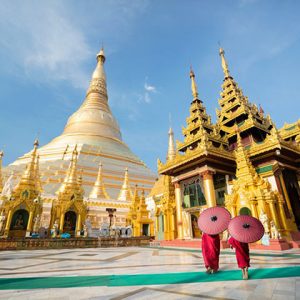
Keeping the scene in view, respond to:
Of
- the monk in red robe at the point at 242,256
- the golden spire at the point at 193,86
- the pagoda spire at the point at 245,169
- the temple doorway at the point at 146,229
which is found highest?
the golden spire at the point at 193,86

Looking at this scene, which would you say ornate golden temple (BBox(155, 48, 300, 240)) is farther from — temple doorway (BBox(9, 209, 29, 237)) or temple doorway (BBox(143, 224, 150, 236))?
temple doorway (BBox(9, 209, 29, 237))

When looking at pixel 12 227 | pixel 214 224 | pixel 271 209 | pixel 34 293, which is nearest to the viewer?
pixel 34 293

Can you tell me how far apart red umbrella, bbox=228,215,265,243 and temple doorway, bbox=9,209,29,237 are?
1763 cm

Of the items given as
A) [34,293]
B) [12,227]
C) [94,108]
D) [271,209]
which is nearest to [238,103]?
[271,209]

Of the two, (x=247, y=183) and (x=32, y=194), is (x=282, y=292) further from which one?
(x=32, y=194)

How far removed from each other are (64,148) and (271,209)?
32.6m

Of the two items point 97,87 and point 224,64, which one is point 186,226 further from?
point 97,87

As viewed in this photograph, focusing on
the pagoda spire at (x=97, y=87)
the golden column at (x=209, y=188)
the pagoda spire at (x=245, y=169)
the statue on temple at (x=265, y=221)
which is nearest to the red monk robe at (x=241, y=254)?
the statue on temple at (x=265, y=221)

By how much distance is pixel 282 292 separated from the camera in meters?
2.97

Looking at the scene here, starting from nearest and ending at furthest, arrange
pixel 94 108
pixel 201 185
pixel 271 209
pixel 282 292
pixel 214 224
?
pixel 282 292 < pixel 214 224 < pixel 271 209 < pixel 201 185 < pixel 94 108

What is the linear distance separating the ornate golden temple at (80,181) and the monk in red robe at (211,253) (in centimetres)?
1446

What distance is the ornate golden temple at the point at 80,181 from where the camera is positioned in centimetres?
1716

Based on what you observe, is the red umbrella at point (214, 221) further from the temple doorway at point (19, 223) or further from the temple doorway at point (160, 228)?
the temple doorway at point (19, 223)

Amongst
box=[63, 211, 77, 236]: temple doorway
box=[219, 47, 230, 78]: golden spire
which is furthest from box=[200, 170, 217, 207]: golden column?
box=[63, 211, 77, 236]: temple doorway
